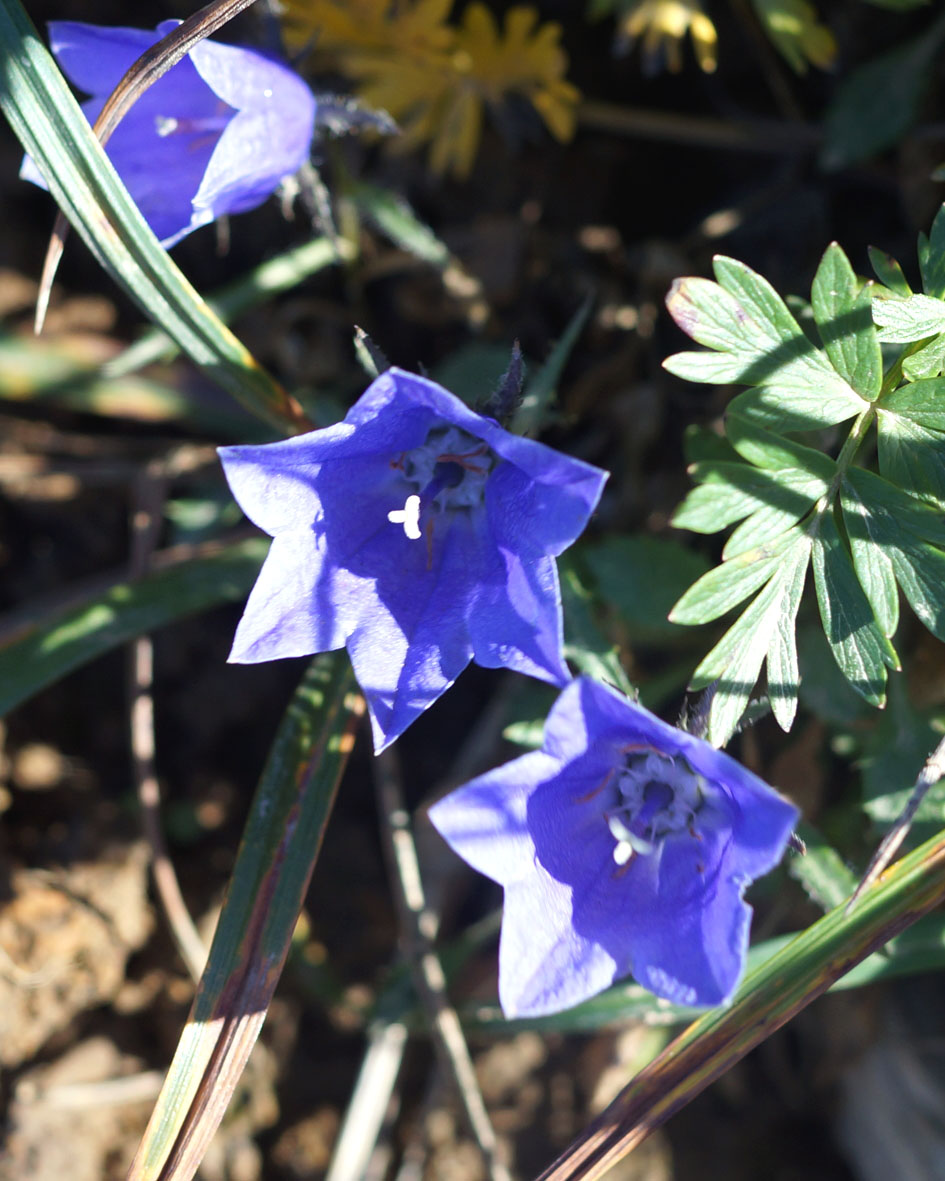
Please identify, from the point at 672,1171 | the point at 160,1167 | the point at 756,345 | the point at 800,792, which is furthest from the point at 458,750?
the point at 756,345

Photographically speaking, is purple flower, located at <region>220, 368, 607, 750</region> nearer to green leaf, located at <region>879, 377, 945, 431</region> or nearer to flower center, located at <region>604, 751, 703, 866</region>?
flower center, located at <region>604, 751, 703, 866</region>

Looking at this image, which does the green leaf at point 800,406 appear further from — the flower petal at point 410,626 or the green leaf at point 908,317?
the flower petal at point 410,626

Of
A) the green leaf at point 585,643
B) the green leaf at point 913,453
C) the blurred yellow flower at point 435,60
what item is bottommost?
the green leaf at point 585,643

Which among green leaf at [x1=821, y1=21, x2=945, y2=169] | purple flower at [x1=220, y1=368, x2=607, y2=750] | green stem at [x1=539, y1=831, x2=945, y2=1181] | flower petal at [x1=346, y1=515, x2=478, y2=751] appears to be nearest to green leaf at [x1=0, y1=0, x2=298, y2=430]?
purple flower at [x1=220, y1=368, x2=607, y2=750]

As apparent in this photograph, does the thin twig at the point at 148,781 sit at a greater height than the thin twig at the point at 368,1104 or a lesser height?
greater

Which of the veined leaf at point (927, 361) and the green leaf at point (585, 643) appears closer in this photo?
the veined leaf at point (927, 361)

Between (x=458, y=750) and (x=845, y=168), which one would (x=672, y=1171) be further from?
(x=845, y=168)

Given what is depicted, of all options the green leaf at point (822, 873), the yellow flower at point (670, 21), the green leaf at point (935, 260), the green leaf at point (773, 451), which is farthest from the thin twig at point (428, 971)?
the yellow flower at point (670, 21)
